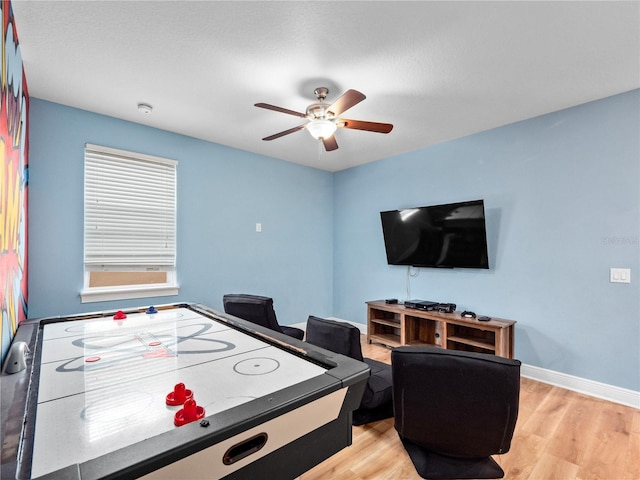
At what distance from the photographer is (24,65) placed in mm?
2121

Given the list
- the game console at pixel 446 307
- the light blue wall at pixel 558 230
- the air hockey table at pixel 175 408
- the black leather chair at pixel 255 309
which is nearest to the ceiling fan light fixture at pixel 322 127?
the light blue wall at pixel 558 230

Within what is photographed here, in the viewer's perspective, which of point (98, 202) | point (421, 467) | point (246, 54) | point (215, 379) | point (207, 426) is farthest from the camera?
point (98, 202)

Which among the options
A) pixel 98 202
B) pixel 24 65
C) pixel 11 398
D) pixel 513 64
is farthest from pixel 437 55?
pixel 98 202

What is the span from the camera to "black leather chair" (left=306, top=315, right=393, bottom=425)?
6.06 ft

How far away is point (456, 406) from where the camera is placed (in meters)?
1.48

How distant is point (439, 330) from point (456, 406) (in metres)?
2.27

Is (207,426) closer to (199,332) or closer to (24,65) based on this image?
(199,332)

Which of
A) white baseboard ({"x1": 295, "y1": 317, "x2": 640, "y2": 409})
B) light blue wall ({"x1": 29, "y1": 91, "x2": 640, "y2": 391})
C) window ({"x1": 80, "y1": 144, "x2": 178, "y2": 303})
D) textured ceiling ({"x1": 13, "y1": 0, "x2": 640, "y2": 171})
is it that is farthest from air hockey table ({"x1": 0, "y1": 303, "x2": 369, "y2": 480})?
white baseboard ({"x1": 295, "y1": 317, "x2": 640, "y2": 409})

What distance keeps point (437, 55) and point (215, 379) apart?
7.27 feet

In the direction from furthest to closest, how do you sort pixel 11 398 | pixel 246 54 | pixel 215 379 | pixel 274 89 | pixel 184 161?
1. pixel 184 161
2. pixel 274 89
3. pixel 246 54
4. pixel 215 379
5. pixel 11 398

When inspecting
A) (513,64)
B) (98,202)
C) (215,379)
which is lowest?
(215,379)

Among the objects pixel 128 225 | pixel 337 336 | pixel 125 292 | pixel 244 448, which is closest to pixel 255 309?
pixel 337 336

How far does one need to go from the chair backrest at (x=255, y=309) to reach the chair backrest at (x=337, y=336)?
677mm

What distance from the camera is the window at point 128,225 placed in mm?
2889
